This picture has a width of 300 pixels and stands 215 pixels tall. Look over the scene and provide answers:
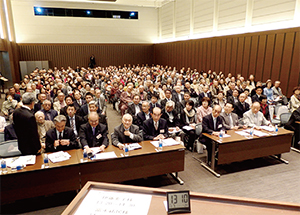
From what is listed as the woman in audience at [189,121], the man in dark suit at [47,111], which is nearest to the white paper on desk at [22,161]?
the man in dark suit at [47,111]

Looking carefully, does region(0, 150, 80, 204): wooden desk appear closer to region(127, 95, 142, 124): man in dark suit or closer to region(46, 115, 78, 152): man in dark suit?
region(46, 115, 78, 152): man in dark suit

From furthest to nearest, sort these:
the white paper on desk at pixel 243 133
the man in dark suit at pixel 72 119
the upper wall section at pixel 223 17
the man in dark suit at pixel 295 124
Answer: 1. the upper wall section at pixel 223 17
2. the man in dark suit at pixel 295 124
3. the man in dark suit at pixel 72 119
4. the white paper on desk at pixel 243 133

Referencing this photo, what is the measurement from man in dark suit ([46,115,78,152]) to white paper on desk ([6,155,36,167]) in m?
0.45

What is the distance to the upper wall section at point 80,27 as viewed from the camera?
63.0 feet

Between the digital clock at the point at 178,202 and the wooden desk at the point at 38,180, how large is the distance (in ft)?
7.51

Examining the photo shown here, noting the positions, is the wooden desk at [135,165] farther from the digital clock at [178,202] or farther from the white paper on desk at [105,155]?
the digital clock at [178,202]

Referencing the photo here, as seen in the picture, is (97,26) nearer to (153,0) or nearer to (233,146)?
(153,0)

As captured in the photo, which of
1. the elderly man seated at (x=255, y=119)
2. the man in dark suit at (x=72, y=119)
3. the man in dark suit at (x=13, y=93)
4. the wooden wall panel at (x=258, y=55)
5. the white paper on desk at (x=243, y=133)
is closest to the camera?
the white paper on desk at (x=243, y=133)

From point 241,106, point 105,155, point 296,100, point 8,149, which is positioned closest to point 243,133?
point 241,106

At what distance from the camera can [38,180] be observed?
131 inches

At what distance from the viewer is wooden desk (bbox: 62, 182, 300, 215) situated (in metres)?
1.60

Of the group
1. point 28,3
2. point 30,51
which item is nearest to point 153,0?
point 28,3

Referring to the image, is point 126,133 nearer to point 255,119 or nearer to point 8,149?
point 8,149

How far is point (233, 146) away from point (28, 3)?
2165 cm
